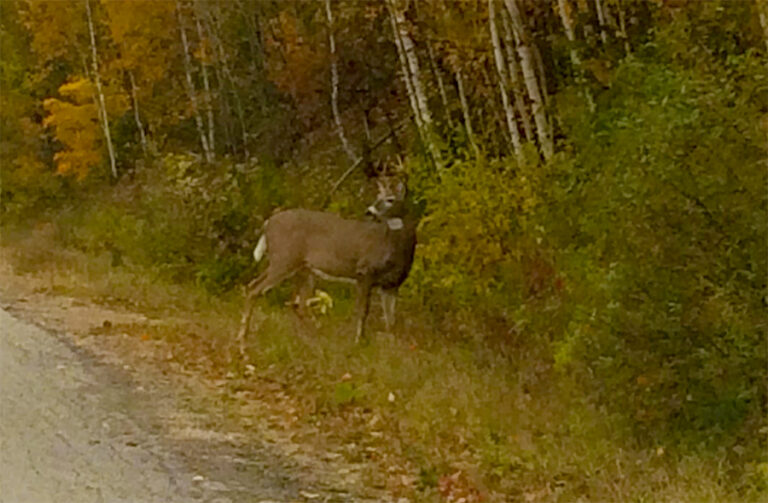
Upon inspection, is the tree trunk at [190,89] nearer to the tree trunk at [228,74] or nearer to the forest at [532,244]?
the tree trunk at [228,74]

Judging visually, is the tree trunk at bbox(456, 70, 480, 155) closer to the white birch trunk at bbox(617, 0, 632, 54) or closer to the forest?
the forest

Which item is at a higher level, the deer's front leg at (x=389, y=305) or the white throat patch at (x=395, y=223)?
the white throat patch at (x=395, y=223)

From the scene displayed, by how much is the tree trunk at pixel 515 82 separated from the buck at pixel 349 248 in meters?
1.46

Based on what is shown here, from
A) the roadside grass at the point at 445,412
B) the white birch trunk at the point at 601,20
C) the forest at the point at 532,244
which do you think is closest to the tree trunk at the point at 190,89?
the forest at the point at 532,244

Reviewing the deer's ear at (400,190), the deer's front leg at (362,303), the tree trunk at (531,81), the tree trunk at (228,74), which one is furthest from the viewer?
the tree trunk at (228,74)

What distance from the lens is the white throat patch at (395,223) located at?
46.6 ft

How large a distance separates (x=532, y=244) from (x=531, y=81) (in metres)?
1.95

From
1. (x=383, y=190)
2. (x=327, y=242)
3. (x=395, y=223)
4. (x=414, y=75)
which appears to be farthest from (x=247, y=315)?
(x=414, y=75)

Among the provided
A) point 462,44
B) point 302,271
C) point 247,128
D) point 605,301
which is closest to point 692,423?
point 605,301

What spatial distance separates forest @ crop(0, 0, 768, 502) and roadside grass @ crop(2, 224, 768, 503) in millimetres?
28

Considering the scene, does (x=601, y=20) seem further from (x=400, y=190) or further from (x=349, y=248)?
(x=349, y=248)

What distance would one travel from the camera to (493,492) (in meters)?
8.03

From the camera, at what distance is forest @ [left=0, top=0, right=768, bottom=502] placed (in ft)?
27.2

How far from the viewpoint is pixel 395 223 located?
46.6ft
